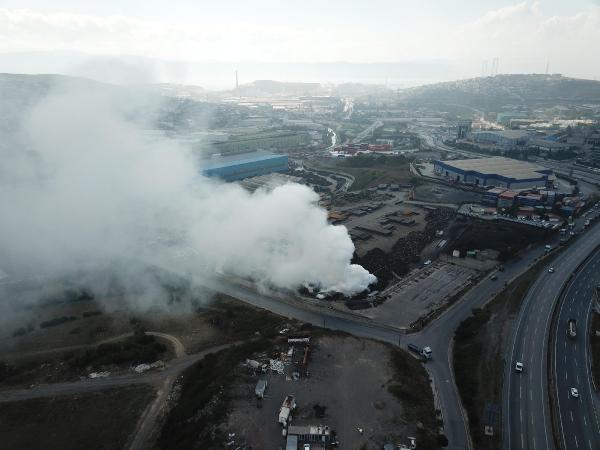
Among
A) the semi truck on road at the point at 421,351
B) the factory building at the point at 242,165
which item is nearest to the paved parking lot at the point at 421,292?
the semi truck on road at the point at 421,351

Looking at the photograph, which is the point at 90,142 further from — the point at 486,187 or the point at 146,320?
the point at 486,187

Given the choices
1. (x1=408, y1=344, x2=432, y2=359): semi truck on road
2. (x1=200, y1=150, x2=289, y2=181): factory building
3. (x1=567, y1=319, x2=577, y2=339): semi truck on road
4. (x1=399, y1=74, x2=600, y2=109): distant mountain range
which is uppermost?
(x1=399, y1=74, x2=600, y2=109): distant mountain range

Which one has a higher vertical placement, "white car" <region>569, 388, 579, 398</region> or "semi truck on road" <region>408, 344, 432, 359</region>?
"white car" <region>569, 388, 579, 398</region>

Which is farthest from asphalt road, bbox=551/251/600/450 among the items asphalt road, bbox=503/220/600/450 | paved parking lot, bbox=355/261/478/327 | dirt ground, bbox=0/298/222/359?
dirt ground, bbox=0/298/222/359

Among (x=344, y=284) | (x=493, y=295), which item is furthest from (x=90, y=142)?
(x=493, y=295)

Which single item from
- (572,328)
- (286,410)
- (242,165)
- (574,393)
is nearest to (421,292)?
(572,328)

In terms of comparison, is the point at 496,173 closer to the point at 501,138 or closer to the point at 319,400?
the point at 501,138

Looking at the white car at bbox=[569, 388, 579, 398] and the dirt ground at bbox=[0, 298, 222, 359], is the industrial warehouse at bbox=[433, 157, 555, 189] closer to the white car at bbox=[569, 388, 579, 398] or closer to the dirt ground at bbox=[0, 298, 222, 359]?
the white car at bbox=[569, 388, 579, 398]
